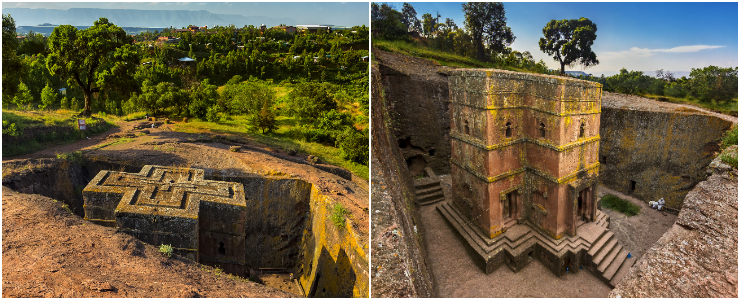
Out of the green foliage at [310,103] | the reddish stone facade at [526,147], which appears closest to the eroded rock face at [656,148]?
the reddish stone facade at [526,147]

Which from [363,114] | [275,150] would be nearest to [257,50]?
[363,114]

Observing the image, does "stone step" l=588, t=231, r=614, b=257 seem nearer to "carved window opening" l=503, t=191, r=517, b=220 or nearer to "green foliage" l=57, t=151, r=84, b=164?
"carved window opening" l=503, t=191, r=517, b=220

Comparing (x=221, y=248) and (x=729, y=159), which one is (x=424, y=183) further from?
(x=729, y=159)

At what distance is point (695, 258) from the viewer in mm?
7215

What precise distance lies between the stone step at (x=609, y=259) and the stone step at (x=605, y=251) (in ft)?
0.26

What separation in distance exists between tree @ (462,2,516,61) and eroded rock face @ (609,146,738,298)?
53.2 feet

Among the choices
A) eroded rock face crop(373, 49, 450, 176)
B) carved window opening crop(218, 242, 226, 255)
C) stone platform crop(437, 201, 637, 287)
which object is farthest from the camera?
eroded rock face crop(373, 49, 450, 176)

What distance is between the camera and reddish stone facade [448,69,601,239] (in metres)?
9.80

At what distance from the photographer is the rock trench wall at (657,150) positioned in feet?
45.1

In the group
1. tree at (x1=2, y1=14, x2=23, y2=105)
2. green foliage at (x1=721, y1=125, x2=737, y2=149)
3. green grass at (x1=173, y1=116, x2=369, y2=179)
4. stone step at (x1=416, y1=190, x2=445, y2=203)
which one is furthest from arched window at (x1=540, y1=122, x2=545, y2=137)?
tree at (x1=2, y1=14, x2=23, y2=105)

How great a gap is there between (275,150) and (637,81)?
1002 inches

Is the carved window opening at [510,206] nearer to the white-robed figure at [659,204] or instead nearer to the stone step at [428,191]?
the stone step at [428,191]

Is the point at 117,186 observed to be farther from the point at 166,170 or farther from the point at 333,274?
the point at 333,274

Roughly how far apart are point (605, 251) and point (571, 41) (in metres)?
16.1
